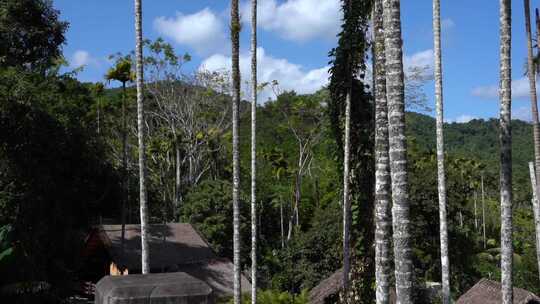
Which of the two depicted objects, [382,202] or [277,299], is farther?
[277,299]

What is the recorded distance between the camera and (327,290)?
948 inches

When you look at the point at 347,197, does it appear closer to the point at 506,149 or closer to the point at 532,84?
the point at 532,84

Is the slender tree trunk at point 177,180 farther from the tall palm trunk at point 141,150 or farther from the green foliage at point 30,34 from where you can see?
the tall palm trunk at point 141,150

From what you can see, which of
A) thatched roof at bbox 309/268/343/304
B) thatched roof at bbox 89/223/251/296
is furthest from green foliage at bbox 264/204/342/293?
thatched roof at bbox 89/223/251/296

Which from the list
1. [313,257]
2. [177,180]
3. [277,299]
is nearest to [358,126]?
[277,299]

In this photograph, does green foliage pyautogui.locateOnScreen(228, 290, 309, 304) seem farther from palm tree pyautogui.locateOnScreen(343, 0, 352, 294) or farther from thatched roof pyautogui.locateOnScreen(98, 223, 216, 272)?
thatched roof pyautogui.locateOnScreen(98, 223, 216, 272)

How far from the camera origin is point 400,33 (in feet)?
25.3

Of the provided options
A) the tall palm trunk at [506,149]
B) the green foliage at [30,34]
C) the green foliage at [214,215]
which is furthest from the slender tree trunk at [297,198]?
the tall palm trunk at [506,149]

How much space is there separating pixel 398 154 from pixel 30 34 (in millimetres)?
16841

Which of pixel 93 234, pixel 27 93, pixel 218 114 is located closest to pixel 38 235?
pixel 27 93

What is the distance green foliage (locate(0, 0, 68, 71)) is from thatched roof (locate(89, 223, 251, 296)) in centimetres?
739

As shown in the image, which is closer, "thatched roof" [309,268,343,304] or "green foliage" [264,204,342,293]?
"thatched roof" [309,268,343,304]

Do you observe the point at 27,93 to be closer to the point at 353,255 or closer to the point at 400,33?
the point at 353,255

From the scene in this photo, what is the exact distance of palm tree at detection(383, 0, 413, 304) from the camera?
24.0 ft
